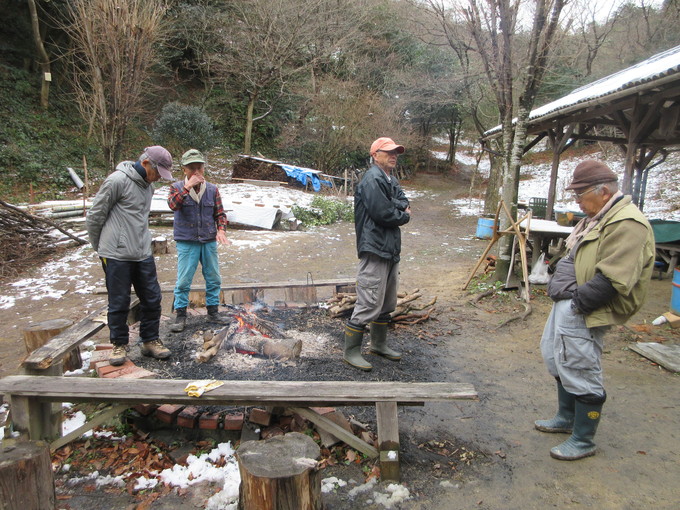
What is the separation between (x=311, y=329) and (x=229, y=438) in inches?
65.7

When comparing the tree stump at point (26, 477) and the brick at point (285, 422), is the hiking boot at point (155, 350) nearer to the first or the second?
the brick at point (285, 422)

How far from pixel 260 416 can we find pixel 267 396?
1.53 ft

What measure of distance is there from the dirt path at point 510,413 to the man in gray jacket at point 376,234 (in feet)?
2.51

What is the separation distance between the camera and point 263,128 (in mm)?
21672

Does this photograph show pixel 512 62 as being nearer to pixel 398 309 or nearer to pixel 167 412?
pixel 398 309

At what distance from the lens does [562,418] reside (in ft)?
9.30

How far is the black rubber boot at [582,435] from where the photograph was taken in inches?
97.1

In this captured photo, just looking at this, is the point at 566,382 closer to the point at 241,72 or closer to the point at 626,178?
the point at 626,178

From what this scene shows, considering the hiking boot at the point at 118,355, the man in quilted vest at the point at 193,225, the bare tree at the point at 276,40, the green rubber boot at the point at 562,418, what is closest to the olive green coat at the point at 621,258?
the green rubber boot at the point at 562,418

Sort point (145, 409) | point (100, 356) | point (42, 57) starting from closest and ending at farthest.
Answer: point (145, 409) < point (100, 356) < point (42, 57)

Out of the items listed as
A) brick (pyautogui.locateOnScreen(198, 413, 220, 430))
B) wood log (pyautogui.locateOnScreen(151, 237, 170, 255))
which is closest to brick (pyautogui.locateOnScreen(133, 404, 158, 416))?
brick (pyautogui.locateOnScreen(198, 413, 220, 430))

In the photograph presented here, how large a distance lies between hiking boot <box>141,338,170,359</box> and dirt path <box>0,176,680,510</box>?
1.36 m

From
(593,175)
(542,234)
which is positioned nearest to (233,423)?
(593,175)

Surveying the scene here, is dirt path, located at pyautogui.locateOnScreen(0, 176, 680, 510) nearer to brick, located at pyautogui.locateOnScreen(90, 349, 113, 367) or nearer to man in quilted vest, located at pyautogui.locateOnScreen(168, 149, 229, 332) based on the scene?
brick, located at pyautogui.locateOnScreen(90, 349, 113, 367)
